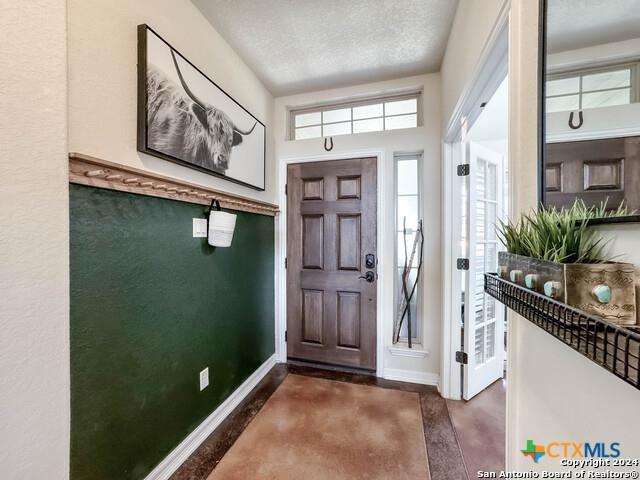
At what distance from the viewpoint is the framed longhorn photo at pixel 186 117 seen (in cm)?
131

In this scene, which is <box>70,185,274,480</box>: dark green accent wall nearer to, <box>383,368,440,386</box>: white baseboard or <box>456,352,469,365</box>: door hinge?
<box>383,368,440,386</box>: white baseboard

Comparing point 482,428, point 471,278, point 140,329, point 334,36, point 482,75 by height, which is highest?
point 334,36

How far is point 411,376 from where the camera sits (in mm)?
2393

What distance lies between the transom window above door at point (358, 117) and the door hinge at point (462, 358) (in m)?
1.91

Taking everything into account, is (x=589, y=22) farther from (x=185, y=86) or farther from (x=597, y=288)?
(x=185, y=86)

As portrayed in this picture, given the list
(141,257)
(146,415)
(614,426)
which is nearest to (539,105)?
(614,426)

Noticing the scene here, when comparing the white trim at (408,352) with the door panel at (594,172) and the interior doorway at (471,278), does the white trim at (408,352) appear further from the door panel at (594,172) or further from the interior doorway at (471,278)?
the door panel at (594,172)

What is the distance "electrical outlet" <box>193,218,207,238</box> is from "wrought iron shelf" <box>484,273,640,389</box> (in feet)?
5.14

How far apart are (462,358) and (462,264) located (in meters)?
0.71

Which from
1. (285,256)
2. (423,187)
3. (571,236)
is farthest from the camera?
(285,256)

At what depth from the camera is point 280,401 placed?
2072mm

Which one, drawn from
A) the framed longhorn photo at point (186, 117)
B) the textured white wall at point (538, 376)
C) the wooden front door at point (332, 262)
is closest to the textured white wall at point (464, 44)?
the textured white wall at point (538, 376)

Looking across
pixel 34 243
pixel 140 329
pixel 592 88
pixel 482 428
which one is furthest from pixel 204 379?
pixel 592 88

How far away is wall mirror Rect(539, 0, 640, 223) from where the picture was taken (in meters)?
0.54
